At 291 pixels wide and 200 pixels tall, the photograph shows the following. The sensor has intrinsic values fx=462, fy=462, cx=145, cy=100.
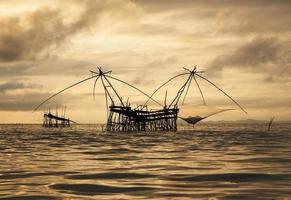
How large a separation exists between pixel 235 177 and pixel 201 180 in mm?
905

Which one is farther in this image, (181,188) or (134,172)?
(134,172)

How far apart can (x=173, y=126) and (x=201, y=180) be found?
4266 centimetres

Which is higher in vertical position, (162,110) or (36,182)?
(162,110)

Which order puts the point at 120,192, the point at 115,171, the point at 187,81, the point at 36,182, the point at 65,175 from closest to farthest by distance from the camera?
the point at 120,192 < the point at 36,182 < the point at 65,175 < the point at 115,171 < the point at 187,81

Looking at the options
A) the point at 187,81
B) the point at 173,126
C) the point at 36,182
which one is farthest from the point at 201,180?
the point at 173,126

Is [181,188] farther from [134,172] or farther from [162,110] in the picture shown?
[162,110]

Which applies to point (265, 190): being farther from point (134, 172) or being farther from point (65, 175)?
point (65, 175)

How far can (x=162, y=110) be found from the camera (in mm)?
47281

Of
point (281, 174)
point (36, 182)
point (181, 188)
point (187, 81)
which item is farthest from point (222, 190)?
point (187, 81)

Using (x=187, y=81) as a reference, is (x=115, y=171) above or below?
below

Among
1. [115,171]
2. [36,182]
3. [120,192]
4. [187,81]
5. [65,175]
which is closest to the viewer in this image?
[120,192]

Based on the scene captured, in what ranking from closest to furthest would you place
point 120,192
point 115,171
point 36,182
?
point 120,192
point 36,182
point 115,171

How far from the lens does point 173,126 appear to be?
172ft

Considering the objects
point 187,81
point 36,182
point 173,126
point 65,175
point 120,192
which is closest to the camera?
point 120,192
